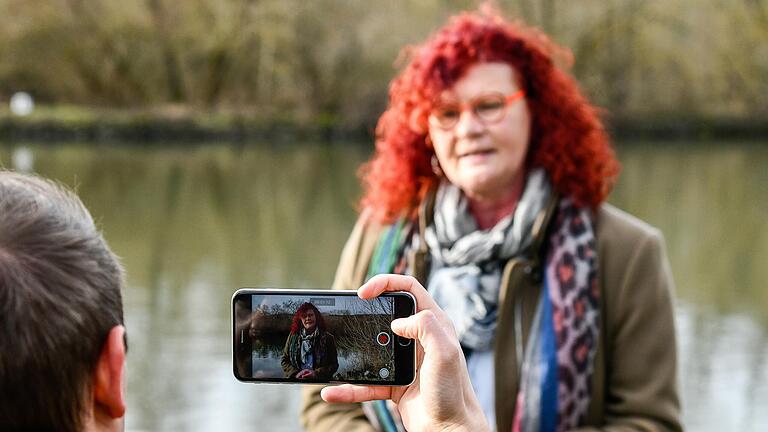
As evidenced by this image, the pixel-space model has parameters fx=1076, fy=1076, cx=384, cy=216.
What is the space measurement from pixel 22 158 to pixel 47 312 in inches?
881

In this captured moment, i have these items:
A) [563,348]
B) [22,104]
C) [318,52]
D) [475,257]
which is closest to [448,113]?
[475,257]

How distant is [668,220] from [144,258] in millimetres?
7600

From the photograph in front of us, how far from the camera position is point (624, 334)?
239 cm

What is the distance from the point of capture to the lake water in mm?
7012

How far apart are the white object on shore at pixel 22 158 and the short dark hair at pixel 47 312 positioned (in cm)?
1841

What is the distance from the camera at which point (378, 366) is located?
156 cm

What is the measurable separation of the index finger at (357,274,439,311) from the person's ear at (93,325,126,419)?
40 cm

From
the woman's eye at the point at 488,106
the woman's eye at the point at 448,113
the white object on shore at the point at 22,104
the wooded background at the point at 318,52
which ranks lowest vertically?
the white object on shore at the point at 22,104

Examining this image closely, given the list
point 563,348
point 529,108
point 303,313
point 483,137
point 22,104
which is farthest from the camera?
point 22,104

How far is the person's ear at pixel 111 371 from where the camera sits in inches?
44.9

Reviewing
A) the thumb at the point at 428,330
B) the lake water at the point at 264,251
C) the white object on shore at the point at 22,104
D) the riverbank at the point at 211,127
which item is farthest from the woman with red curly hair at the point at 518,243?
the white object on shore at the point at 22,104

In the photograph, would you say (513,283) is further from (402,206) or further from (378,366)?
(378,366)

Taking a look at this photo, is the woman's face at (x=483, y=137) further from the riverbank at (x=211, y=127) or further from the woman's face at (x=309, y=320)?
the riverbank at (x=211, y=127)

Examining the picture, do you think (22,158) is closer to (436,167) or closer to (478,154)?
(436,167)
